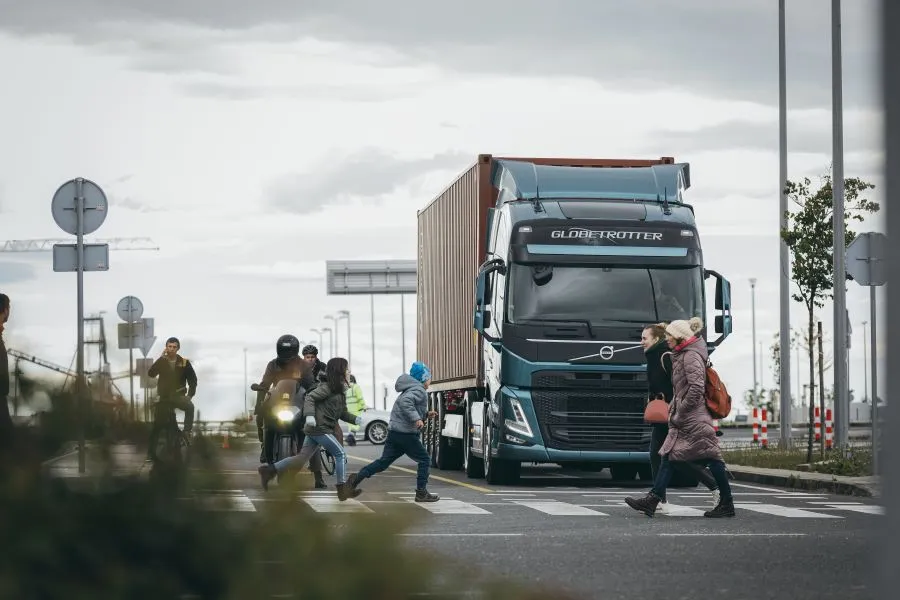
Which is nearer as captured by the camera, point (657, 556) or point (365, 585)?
point (365, 585)

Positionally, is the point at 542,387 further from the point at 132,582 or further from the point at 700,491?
the point at 132,582

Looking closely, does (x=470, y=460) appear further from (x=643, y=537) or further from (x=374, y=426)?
(x=374, y=426)

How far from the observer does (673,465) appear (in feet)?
50.4

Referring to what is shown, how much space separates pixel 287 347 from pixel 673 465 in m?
5.42

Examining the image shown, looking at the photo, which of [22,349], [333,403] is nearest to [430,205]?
[333,403]

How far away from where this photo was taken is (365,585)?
2.94 m

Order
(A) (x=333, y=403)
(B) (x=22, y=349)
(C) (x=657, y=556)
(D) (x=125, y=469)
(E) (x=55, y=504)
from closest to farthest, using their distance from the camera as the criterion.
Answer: (E) (x=55, y=504) → (D) (x=125, y=469) → (B) (x=22, y=349) → (C) (x=657, y=556) → (A) (x=333, y=403)

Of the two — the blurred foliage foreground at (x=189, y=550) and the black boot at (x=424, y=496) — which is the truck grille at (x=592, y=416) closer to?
the black boot at (x=424, y=496)

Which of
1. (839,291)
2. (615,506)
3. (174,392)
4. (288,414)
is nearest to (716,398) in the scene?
(615,506)

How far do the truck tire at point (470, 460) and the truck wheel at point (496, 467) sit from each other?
118 cm

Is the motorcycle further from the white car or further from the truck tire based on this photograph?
the white car

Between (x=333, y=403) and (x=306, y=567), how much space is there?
14.1 m

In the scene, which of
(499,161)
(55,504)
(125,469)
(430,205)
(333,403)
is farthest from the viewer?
(430,205)

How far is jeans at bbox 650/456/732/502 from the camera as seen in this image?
48.6 feet
